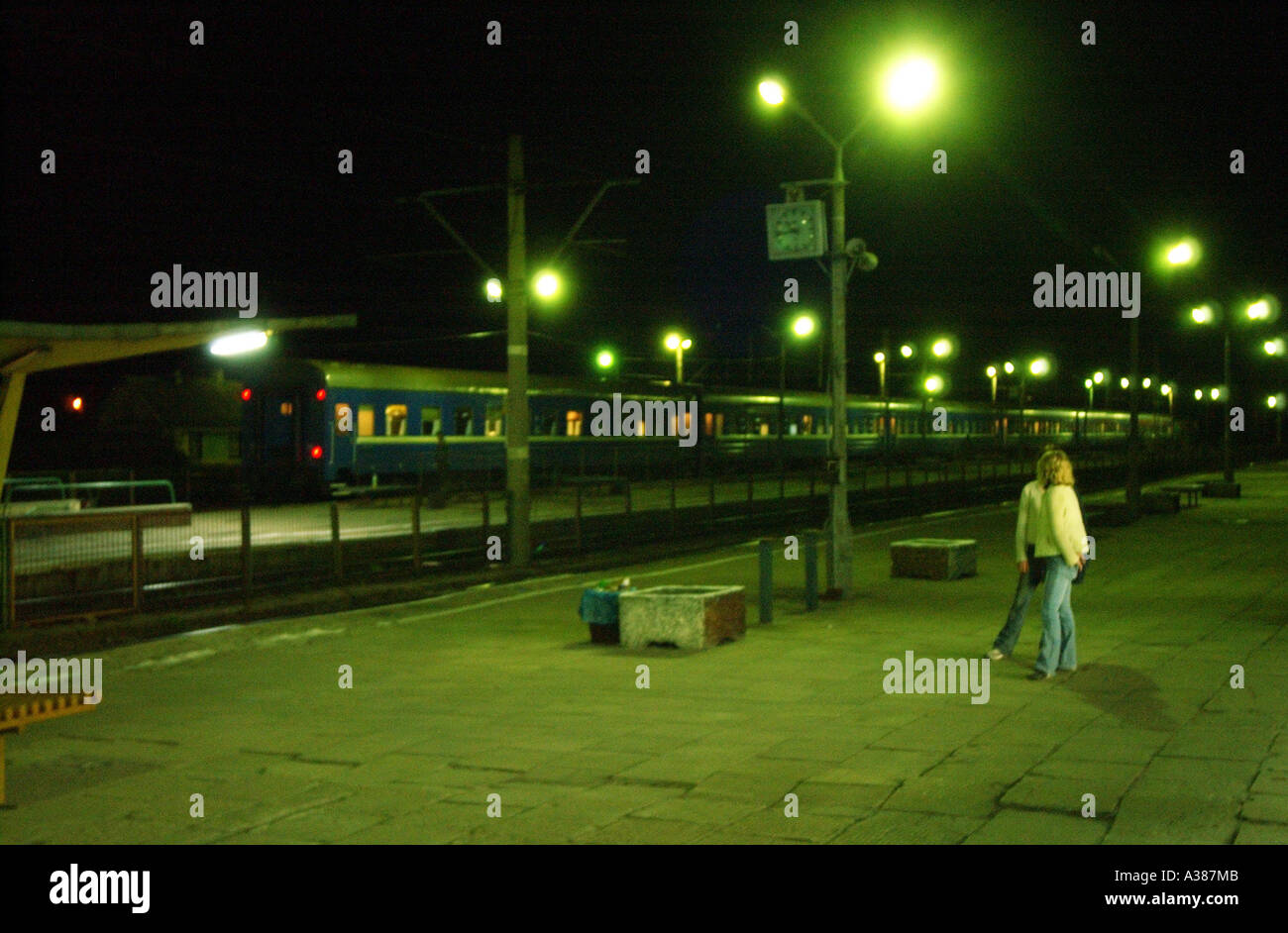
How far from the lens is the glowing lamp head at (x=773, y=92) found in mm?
13398

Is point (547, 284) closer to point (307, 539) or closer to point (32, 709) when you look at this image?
point (307, 539)

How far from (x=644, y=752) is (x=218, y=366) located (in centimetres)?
6263

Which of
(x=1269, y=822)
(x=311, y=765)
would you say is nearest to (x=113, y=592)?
(x=311, y=765)

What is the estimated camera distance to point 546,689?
9.45 m

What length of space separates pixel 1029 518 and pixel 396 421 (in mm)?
25035

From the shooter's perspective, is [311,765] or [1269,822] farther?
[311,765]

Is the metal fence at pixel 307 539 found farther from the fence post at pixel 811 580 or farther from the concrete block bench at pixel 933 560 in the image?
the fence post at pixel 811 580

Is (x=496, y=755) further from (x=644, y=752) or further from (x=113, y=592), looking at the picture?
(x=113, y=592)

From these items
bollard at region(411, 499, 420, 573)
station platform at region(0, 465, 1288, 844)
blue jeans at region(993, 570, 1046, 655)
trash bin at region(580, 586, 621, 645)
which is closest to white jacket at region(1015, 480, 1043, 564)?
blue jeans at region(993, 570, 1046, 655)

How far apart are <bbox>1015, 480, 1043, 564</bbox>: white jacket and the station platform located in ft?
3.16

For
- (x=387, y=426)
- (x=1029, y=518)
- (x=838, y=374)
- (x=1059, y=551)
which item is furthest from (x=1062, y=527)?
(x=387, y=426)

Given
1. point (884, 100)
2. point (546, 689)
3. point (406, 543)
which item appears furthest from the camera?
point (406, 543)

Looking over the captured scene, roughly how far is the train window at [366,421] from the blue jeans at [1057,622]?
24.2 metres
